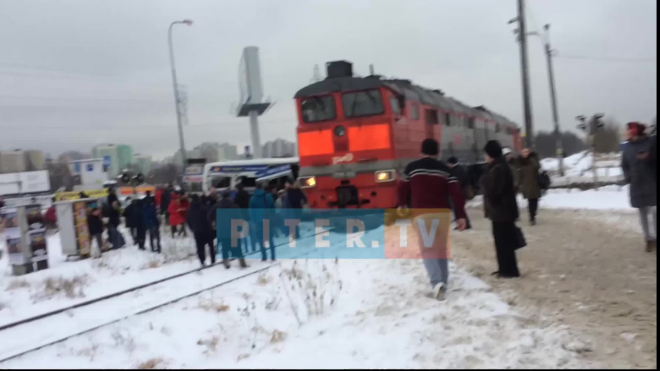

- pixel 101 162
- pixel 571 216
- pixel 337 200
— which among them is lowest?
pixel 571 216

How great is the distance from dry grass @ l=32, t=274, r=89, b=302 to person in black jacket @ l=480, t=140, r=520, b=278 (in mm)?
7377

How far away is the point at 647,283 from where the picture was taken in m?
6.79

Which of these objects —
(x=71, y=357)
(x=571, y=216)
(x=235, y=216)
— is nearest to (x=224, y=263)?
(x=235, y=216)

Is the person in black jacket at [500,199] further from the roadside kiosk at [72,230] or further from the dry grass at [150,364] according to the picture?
the roadside kiosk at [72,230]

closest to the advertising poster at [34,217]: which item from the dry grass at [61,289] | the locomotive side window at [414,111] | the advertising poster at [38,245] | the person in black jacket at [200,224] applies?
the advertising poster at [38,245]

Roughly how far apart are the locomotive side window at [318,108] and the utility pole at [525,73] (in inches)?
432

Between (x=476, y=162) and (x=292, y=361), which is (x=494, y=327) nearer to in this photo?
(x=292, y=361)

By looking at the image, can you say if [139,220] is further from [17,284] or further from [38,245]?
[17,284]

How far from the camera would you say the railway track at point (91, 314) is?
7152mm

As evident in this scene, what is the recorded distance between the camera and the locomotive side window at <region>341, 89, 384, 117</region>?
13.8 metres

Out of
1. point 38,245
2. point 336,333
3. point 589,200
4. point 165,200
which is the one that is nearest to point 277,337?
point 336,333

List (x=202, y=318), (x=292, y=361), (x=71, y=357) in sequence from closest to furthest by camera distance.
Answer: (x=292, y=361) → (x=71, y=357) → (x=202, y=318)

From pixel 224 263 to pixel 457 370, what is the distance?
7.60 metres

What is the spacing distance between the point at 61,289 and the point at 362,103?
8.13 meters
